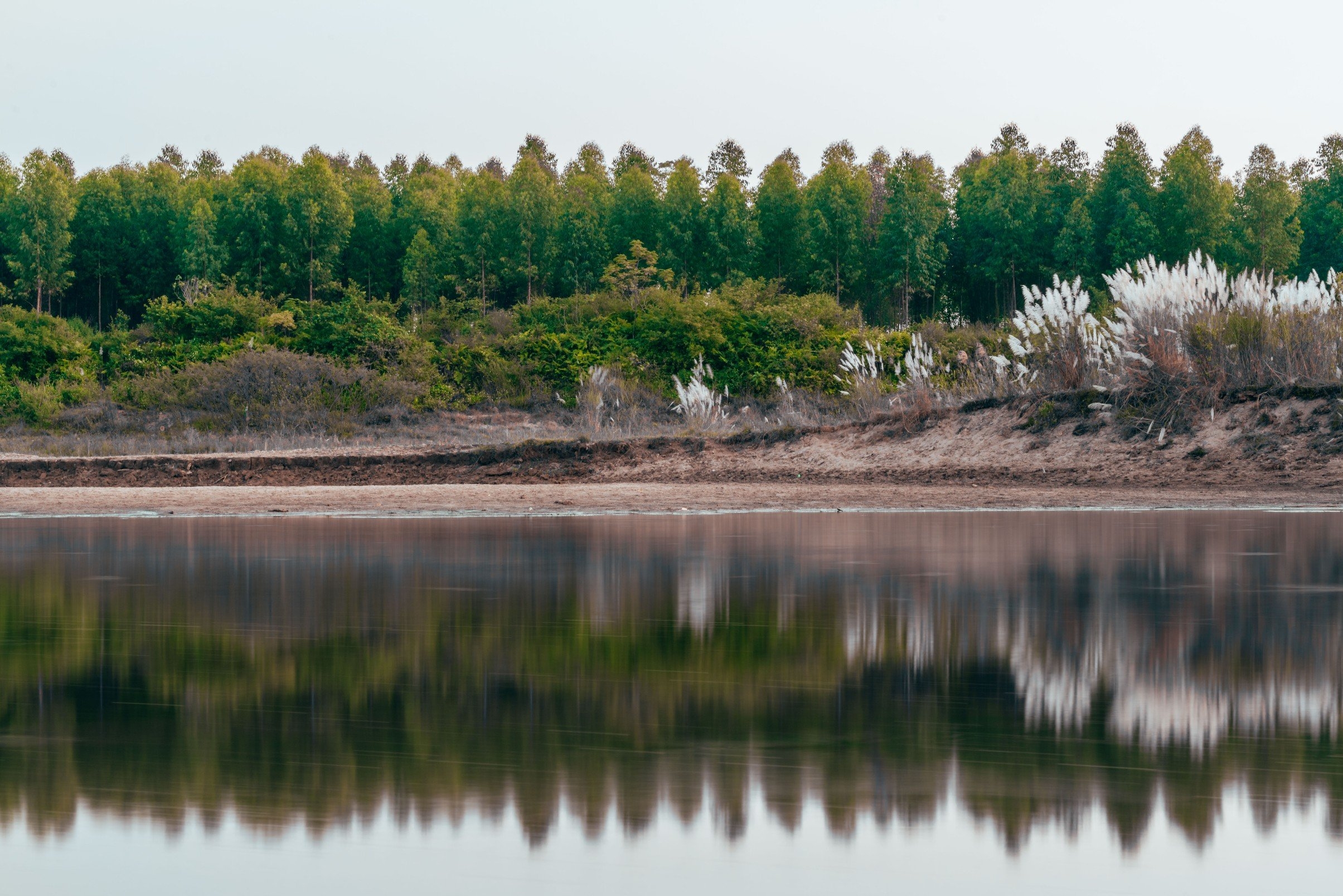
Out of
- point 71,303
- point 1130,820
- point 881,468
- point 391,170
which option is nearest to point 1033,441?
point 881,468

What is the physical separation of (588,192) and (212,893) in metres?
68.6

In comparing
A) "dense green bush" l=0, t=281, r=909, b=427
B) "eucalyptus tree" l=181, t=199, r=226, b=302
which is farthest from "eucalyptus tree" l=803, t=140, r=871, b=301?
"eucalyptus tree" l=181, t=199, r=226, b=302

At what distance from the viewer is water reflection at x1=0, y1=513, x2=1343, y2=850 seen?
13.6 ft

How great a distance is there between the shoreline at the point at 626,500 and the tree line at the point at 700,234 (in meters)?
31.9

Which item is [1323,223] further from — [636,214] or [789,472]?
[789,472]

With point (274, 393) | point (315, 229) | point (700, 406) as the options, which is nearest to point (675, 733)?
point (700, 406)

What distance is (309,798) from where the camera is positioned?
409 cm

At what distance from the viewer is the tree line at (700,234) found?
188 feet

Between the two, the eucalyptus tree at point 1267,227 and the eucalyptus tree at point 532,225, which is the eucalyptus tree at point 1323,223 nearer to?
the eucalyptus tree at point 1267,227

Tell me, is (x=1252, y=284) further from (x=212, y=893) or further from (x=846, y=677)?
(x=212, y=893)

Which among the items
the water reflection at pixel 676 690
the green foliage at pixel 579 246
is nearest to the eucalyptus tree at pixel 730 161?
the green foliage at pixel 579 246

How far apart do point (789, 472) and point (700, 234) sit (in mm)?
37425

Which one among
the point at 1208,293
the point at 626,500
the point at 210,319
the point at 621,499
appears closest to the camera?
the point at 626,500

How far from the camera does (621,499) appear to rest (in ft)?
67.5
